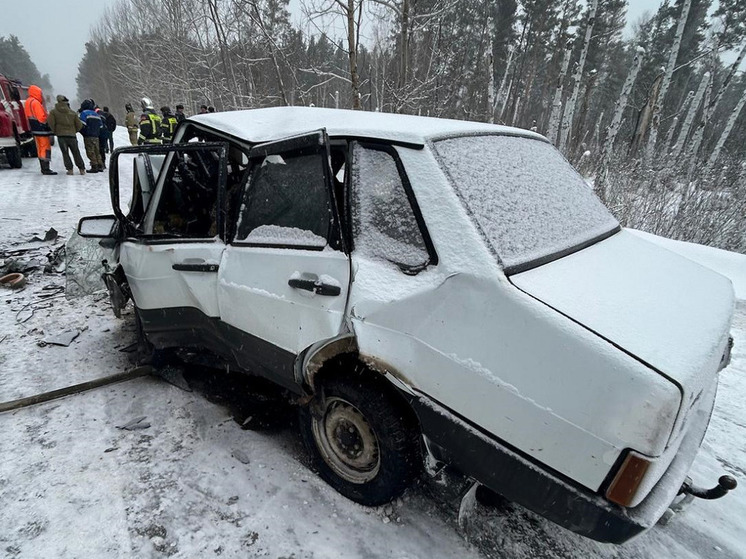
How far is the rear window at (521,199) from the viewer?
1.56 meters

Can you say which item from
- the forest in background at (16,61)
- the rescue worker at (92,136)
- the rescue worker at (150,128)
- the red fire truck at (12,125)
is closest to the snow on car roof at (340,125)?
the rescue worker at (150,128)

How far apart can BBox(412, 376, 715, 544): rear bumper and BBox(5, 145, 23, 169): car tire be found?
12950mm

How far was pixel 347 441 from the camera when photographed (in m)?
2.06

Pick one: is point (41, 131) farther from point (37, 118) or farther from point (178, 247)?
point (178, 247)

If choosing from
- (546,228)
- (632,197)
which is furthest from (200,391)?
(632,197)

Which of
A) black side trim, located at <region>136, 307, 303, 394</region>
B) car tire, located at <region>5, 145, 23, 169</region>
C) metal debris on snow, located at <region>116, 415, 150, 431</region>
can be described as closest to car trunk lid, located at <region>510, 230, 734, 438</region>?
black side trim, located at <region>136, 307, 303, 394</region>

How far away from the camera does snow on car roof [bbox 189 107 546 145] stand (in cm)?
178

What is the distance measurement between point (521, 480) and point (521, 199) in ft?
3.96

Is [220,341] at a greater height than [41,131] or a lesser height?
lesser

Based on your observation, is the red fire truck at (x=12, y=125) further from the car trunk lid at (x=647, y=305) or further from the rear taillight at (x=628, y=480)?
the rear taillight at (x=628, y=480)

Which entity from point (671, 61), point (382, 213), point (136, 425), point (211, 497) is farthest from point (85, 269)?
point (671, 61)

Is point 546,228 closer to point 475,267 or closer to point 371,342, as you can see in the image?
point 475,267

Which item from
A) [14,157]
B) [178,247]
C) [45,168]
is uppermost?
[178,247]

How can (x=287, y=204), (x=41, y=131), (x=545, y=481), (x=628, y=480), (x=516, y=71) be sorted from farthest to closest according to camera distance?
(x=516, y=71) < (x=41, y=131) < (x=287, y=204) < (x=545, y=481) < (x=628, y=480)
